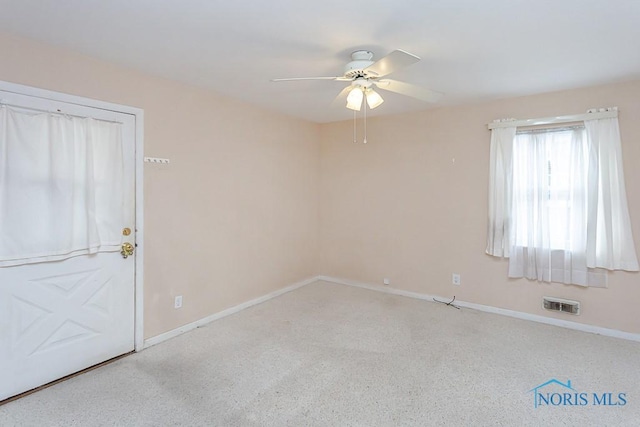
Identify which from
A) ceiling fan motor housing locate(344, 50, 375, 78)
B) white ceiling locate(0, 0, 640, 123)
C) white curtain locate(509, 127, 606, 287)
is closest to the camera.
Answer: white ceiling locate(0, 0, 640, 123)

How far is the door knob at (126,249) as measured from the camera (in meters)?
2.69

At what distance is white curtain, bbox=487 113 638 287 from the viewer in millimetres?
3014

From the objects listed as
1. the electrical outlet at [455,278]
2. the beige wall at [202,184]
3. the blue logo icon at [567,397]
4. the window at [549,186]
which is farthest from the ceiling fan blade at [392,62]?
the electrical outlet at [455,278]

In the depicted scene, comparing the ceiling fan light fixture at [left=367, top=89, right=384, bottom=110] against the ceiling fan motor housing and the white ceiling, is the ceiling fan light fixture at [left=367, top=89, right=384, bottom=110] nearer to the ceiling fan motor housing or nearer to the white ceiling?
the ceiling fan motor housing

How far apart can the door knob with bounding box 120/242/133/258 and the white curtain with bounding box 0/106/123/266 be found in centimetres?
4

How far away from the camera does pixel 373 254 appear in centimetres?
456

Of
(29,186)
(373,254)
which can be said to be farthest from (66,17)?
(373,254)

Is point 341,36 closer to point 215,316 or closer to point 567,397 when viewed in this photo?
point 567,397

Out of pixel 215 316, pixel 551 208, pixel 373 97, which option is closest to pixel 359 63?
pixel 373 97

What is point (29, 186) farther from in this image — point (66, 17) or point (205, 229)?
point (205, 229)

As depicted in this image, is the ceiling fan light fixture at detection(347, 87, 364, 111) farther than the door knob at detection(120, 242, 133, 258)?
No

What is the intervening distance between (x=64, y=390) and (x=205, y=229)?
163 cm

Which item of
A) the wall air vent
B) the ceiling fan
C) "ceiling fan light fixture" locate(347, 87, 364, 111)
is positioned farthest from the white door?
the wall air vent

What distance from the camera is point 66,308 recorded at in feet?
7.88
